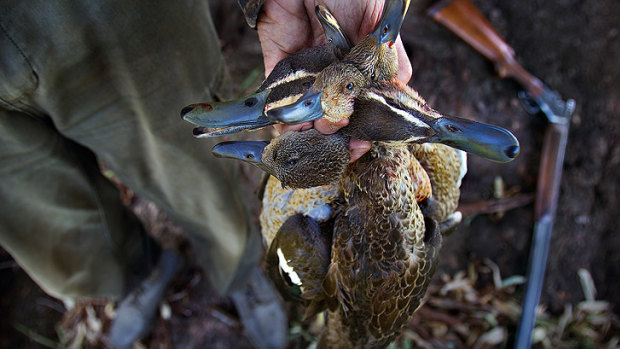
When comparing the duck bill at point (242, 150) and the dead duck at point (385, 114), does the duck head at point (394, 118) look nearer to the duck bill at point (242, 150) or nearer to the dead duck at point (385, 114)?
the dead duck at point (385, 114)

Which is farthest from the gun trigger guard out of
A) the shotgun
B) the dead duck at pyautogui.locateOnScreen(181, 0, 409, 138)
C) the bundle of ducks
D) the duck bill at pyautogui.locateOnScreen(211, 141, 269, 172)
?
the duck bill at pyautogui.locateOnScreen(211, 141, 269, 172)

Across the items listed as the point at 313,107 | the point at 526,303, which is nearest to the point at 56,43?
the point at 313,107

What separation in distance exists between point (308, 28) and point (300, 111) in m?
0.52

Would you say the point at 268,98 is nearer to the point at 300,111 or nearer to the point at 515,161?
the point at 300,111

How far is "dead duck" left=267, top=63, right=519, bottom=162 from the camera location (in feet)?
3.12

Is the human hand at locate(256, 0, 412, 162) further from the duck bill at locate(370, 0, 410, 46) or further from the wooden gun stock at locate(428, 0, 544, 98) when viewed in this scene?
the wooden gun stock at locate(428, 0, 544, 98)

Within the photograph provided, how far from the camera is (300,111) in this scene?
0.98 meters

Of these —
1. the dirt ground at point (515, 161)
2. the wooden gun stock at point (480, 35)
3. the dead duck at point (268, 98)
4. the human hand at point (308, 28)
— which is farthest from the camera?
the dirt ground at point (515, 161)

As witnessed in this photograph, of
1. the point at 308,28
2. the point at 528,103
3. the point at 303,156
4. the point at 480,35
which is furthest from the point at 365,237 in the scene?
the point at 528,103

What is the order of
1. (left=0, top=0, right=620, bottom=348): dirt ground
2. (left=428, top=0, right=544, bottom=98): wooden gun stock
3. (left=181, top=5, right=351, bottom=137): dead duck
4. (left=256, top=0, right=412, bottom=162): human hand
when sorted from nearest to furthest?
1. (left=181, top=5, right=351, bottom=137): dead duck
2. (left=256, top=0, right=412, bottom=162): human hand
3. (left=428, top=0, right=544, bottom=98): wooden gun stock
4. (left=0, top=0, right=620, bottom=348): dirt ground

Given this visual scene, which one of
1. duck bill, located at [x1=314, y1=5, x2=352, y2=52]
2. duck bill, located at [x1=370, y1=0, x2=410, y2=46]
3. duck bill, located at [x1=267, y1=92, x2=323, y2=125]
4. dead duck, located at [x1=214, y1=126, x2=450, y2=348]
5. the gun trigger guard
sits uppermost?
duck bill, located at [x1=370, y1=0, x2=410, y2=46]

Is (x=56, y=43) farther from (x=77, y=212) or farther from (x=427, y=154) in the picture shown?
(x=427, y=154)

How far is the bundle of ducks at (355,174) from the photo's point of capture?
1.00m

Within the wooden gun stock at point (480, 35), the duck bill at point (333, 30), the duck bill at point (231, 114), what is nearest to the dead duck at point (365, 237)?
the duck bill at point (231, 114)
